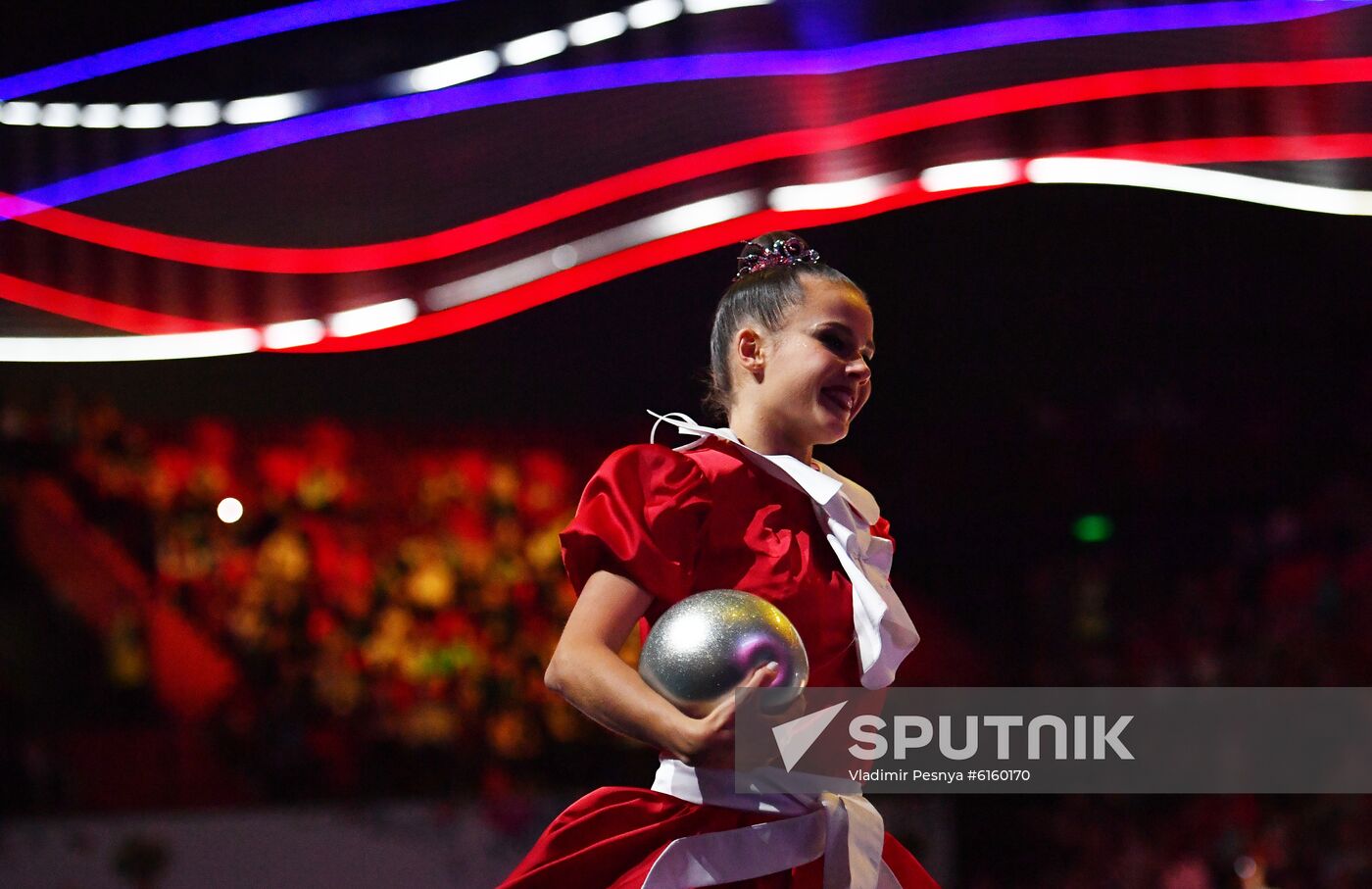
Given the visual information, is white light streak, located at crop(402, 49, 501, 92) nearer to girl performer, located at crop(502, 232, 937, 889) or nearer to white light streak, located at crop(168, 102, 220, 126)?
white light streak, located at crop(168, 102, 220, 126)

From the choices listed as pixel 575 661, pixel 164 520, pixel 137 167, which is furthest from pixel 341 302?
pixel 164 520

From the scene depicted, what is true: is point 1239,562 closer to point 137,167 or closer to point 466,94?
point 466,94

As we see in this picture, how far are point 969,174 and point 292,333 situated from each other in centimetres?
209

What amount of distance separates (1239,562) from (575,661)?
19.7 ft

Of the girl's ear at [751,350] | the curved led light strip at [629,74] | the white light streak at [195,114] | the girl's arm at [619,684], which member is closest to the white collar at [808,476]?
the girl's ear at [751,350]

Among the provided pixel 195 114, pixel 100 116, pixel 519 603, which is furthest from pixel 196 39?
pixel 519 603

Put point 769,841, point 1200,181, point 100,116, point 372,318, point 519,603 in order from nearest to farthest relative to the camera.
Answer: point 769,841
point 100,116
point 1200,181
point 372,318
point 519,603

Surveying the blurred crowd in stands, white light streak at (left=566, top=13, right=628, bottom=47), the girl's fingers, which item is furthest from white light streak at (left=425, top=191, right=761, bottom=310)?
the girl's fingers

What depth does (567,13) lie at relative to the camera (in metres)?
3.68

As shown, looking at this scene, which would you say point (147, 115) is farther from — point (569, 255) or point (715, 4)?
point (715, 4)

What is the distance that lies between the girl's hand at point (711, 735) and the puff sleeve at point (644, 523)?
231mm

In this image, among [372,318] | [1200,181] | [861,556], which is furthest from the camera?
[372,318]

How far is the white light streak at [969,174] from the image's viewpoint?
3.75m

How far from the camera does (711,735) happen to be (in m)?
1.47
